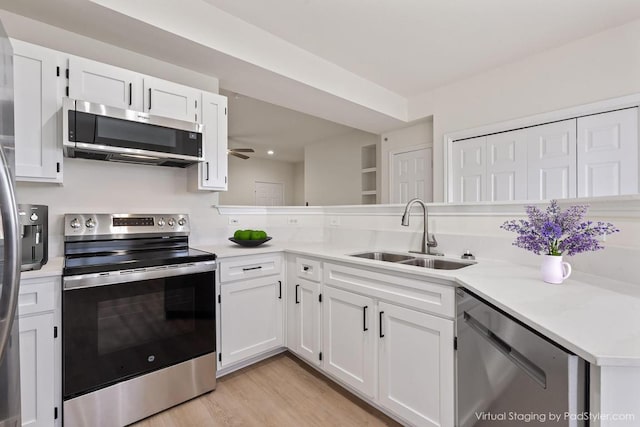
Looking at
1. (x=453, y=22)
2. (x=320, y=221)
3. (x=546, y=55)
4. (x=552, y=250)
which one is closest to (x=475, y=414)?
(x=552, y=250)

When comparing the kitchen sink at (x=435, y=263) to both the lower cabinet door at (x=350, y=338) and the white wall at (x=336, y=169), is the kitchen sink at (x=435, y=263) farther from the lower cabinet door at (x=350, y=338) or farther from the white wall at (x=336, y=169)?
the white wall at (x=336, y=169)

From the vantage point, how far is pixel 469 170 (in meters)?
Answer: 3.44

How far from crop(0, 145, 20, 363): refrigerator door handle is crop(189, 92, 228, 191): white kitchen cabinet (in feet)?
5.04

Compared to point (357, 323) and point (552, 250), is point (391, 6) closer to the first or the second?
point (552, 250)

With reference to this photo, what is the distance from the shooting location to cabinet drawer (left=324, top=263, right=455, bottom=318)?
1.37 meters

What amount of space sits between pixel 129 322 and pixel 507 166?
3.59 meters

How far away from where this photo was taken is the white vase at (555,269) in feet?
3.90

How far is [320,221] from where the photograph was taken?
9.90ft

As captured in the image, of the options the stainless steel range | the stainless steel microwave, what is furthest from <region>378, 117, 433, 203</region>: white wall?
the stainless steel range

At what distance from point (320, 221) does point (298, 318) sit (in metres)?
1.06

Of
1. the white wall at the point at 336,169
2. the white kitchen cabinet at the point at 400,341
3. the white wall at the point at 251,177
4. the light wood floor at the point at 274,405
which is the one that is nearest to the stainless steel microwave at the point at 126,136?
the white kitchen cabinet at the point at 400,341

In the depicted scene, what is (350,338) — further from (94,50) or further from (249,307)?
(94,50)

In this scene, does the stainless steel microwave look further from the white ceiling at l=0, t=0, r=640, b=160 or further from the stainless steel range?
the white ceiling at l=0, t=0, r=640, b=160

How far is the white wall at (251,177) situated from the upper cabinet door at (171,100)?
494 cm
